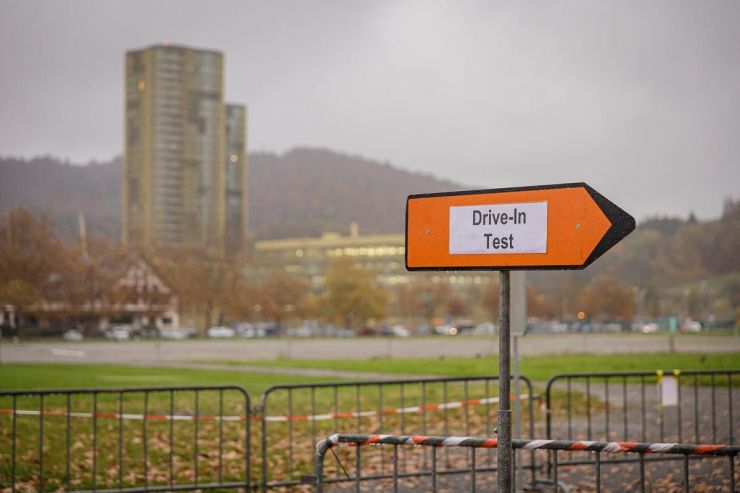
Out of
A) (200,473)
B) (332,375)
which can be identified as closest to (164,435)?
(200,473)

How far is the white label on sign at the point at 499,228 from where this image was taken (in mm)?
3914

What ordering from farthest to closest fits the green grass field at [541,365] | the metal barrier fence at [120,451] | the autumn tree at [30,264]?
the autumn tree at [30,264], the green grass field at [541,365], the metal barrier fence at [120,451]

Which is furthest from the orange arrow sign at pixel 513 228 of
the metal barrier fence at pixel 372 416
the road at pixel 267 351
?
the road at pixel 267 351

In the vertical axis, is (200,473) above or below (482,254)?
below

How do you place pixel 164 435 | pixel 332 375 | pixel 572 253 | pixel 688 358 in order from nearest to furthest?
pixel 572 253, pixel 164 435, pixel 332 375, pixel 688 358

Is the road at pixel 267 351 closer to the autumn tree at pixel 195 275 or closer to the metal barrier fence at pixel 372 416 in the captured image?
the metal barrier fence at pixel 372 416

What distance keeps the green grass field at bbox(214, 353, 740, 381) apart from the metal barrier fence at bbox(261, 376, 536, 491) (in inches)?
231

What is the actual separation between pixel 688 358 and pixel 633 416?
18.3 metres

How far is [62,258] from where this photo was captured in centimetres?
7419

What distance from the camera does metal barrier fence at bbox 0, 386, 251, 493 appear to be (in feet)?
32.6

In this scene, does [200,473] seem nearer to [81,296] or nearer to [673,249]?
[81,296]

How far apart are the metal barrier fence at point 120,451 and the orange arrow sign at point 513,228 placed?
19.9 feet

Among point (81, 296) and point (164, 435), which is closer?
point (164, 435)

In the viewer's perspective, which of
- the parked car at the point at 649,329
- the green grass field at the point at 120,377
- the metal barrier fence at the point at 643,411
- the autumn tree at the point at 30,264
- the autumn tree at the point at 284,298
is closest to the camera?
the metal barrier fence at the point at 643,411
